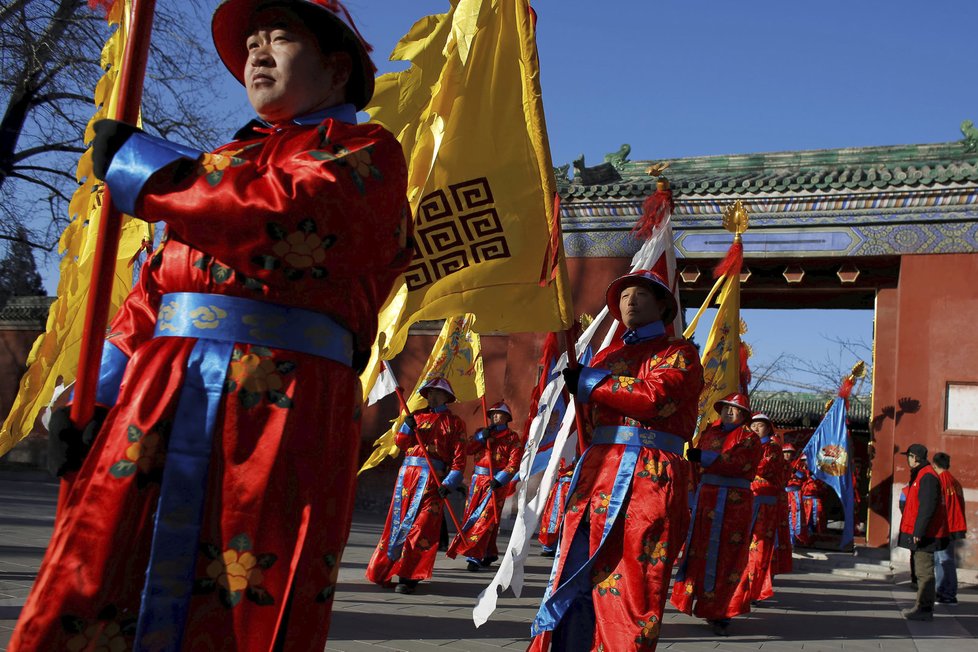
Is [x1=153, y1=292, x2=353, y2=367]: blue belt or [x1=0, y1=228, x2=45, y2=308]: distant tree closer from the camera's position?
[x1=153, y1=292, x2=353, y2=367]: blue belt

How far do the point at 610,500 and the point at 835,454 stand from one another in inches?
457

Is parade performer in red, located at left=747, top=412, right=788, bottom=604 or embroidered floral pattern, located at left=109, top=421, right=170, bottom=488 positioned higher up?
embroidered floral pattern, located at left=109, top=421, right=170, bottom=488

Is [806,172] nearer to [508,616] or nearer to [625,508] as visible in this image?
[508,616]

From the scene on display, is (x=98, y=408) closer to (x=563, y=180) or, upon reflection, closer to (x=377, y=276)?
(x=377, y=276)

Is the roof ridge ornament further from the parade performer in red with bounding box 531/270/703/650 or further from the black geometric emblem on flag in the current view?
the black geometric emblem on flag

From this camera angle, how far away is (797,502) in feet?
50.1

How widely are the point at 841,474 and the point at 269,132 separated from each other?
1392cm

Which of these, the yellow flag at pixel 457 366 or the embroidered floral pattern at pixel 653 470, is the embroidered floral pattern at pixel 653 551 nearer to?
the embroidered floral pattern at pixel 653 470

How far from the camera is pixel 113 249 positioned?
6.33 feet

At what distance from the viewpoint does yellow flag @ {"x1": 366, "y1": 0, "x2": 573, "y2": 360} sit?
3.46 metres

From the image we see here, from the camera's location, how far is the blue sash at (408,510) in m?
7.25

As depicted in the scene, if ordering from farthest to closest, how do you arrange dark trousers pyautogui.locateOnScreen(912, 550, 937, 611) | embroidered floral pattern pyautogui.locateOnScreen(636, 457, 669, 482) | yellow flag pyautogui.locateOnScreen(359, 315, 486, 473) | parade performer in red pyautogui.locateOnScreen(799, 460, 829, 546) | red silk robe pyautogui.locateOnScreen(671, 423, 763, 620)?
parade performer in red pyautogui.locateOnScreen(799, 460, 829, 546) → dark trousers pyautogui.locateOnScreen(912, 550, 937, 611) → yellow flag pyautogui.locateOnScreen(359, 315, 486, 473) → red silk robe pyautogui.locateOnScreen(671, 423, 763, 620) → embroidered floral pattern pyautogui.locateOnScreen(636, 457, 669, 482)

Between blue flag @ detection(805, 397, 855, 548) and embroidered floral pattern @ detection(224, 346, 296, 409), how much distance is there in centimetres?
1381

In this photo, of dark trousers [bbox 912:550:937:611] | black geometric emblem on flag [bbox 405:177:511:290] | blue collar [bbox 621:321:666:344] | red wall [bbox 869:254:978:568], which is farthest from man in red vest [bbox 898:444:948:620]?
black geometric emblem on flag [bbox 405:177:511:290]
